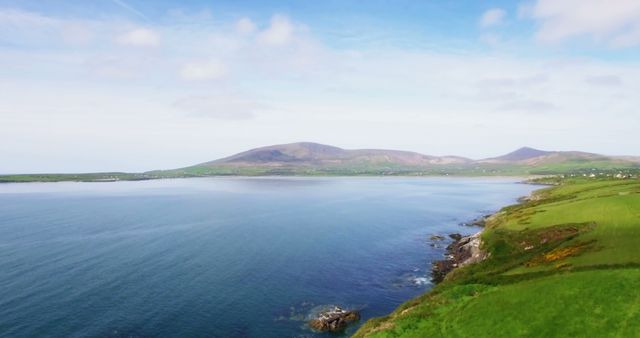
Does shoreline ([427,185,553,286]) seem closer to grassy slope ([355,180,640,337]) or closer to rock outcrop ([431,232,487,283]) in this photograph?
rock outcrop ([431,232,487,283])

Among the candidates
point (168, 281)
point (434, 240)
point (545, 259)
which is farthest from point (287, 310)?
point (434, 240)

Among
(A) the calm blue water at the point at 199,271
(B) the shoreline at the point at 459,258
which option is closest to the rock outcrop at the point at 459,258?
(B) the shoreline at the point at 459,258

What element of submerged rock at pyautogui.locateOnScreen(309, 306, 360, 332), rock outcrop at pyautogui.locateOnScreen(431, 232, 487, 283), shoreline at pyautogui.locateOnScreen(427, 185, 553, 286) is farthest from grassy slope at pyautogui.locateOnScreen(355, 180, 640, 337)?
rock outcrop at pyautogui.locateOnScreen(431, 232, 487, 283)

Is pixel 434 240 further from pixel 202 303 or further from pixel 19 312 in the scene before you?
pixel 19 312

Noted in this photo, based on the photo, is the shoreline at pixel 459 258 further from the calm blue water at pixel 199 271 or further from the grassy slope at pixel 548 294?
the grassy slope at pixel 548 294

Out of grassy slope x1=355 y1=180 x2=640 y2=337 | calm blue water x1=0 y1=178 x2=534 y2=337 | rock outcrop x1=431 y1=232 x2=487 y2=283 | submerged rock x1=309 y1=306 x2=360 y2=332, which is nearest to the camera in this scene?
grassy slope x1=355 y1=180 x2=640 y2=337

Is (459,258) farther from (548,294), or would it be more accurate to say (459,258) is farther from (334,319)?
(548,294)
